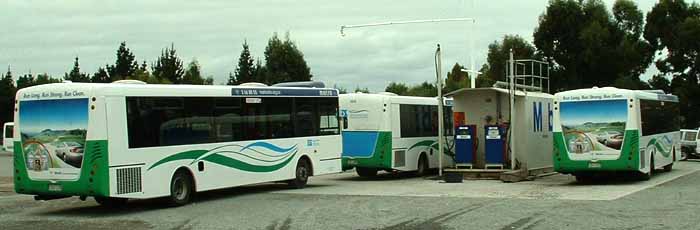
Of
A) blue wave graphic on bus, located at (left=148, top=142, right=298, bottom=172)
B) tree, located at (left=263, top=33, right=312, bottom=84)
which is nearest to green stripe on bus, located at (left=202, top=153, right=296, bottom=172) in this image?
blue wave graphic on bus, located at (left=148, top=142, right=298, bottom=172)

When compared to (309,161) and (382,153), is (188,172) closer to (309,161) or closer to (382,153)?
(309,161)

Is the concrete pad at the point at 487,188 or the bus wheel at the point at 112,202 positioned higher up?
the bus wheel at the point at 112,202

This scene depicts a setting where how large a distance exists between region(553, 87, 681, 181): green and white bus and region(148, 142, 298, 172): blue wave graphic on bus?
23.0ft

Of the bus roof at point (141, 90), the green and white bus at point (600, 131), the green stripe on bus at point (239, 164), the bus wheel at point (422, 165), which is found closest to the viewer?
the bus roof at point (141, 90)

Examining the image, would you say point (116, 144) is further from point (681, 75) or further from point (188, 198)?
point (681, 75)

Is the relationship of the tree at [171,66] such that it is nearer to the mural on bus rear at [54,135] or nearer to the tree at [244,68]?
the tree at [244,68]

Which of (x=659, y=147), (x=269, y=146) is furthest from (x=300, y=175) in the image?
(x=659, y=147)

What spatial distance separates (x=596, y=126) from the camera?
21.8 meters

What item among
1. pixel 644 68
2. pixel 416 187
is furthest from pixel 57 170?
pixel 644 68

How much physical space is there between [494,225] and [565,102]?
33.8 ft

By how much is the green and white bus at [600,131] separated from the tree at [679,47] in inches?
903

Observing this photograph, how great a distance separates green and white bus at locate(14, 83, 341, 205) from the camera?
1526 cm

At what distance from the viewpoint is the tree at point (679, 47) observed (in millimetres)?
43688

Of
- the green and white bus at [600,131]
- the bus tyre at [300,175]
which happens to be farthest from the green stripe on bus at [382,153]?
the green and white bus at [600,131]
